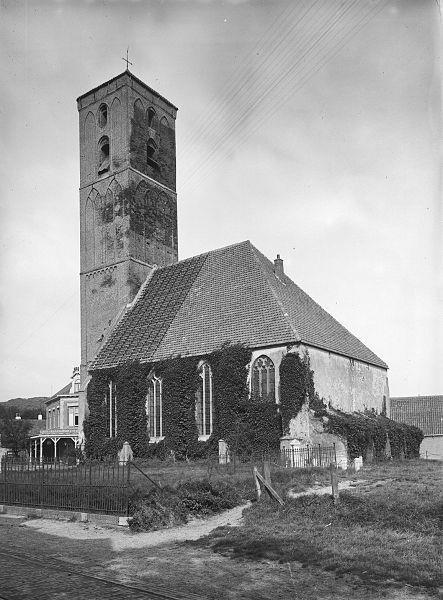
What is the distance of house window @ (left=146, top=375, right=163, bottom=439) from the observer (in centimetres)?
3316

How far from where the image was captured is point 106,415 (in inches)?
1400

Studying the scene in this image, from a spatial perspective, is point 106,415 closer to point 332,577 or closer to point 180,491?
point 180,491

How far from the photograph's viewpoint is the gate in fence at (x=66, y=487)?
16.9 meters

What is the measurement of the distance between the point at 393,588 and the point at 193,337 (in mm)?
24232

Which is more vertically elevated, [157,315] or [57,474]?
[157,315]

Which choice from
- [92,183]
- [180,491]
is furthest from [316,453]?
[92,183]

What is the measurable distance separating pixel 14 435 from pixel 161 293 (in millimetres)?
29784

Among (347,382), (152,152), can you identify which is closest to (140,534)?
(347,382)

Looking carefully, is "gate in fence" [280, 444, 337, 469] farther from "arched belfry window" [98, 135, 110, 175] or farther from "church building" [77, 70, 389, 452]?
"arched belfry window" [98, 135, 110, 175]

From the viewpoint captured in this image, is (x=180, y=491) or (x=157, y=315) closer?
(x=180, y=491)

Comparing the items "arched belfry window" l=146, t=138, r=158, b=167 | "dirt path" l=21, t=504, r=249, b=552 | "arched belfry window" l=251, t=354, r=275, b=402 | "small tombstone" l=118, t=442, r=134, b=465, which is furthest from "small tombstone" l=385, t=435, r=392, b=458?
"arched belfry window" l=146, t=138, r=158, b=167

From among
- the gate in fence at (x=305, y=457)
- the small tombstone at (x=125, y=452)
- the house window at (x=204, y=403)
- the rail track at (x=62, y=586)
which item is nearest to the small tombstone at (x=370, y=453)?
the gate in fence at (x=305, y=457)

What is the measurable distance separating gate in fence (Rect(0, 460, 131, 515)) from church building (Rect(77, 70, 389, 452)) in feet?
39.4

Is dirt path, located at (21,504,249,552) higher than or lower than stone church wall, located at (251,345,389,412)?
lower
